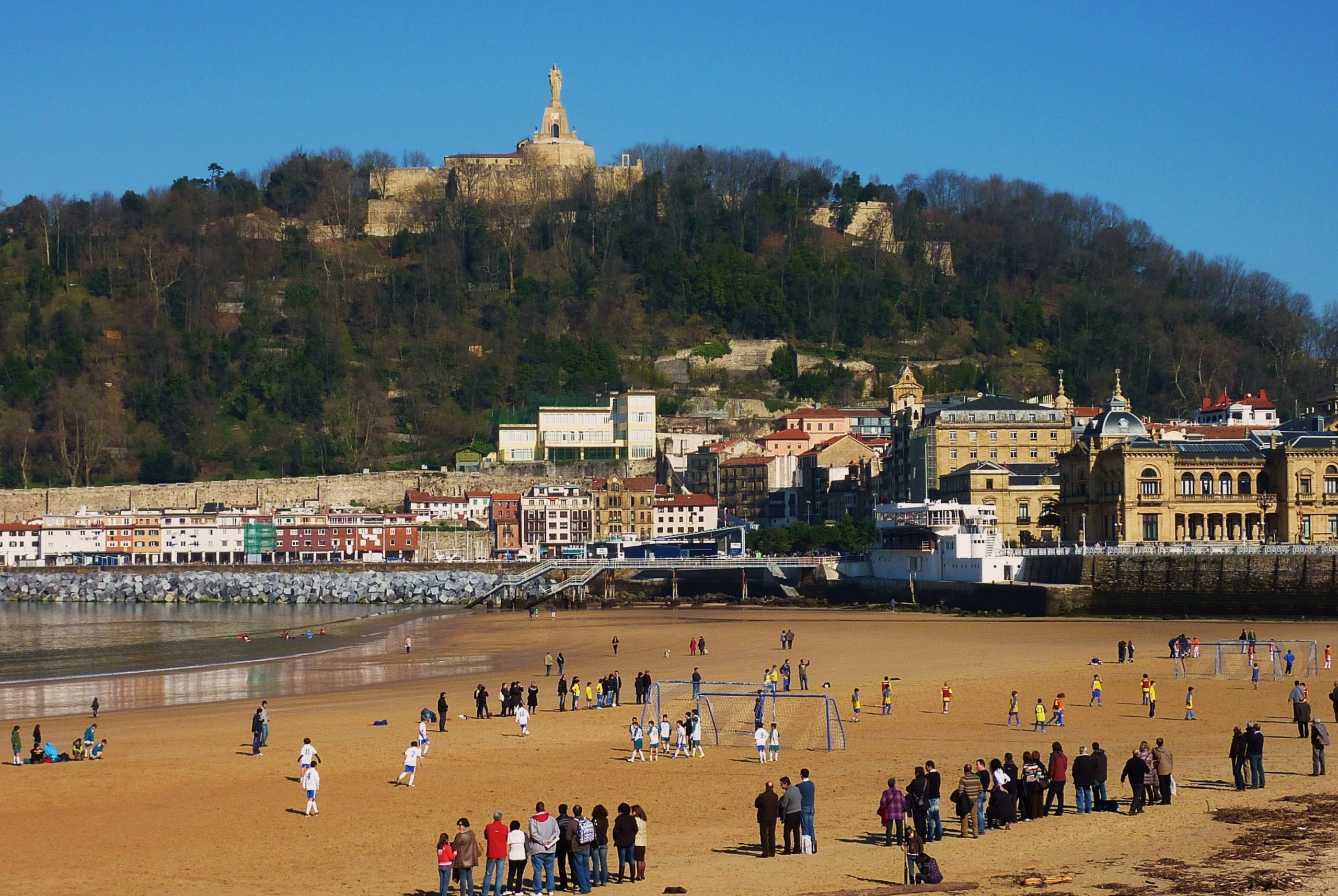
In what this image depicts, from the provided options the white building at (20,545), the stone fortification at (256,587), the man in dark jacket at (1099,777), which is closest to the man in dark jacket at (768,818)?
the man in dark jacket at (1099,777)

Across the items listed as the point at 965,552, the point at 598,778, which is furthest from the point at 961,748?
the point at 965,552

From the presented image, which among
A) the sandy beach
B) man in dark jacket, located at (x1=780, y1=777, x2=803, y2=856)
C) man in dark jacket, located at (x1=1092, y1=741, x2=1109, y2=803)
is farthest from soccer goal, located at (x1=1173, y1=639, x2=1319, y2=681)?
man in dark jacket, located at (x1=780, y1=777, x2=803, y2=856)

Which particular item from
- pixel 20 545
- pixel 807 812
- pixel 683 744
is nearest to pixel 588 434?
pixel 20 545

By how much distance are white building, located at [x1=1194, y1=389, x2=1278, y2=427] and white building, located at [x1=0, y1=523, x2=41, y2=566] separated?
6714cm

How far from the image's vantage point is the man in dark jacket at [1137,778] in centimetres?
1744

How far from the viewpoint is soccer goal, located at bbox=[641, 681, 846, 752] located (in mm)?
22906

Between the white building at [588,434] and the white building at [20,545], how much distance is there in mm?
27938

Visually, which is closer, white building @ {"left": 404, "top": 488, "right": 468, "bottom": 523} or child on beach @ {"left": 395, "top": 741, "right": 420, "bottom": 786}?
child on beach @ {"left": 395, "top": 741, "right": 420, "bottom": 786}

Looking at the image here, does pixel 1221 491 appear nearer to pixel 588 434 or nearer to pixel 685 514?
pixel 685 514

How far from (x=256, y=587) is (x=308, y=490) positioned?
2399 cm

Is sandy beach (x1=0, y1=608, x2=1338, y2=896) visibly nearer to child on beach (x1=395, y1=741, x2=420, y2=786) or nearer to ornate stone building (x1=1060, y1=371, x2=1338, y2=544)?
child on beach (x1=395, y1=741, x2=420, y2=786)

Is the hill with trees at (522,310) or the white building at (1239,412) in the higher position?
the hill with trees at (522,310)

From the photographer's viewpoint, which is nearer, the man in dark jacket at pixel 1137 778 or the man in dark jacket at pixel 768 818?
the man in dark jacket at pixel 768 818

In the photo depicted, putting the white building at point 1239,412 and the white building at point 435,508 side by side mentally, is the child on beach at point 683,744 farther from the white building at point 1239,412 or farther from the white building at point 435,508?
the white building at point 435,508
